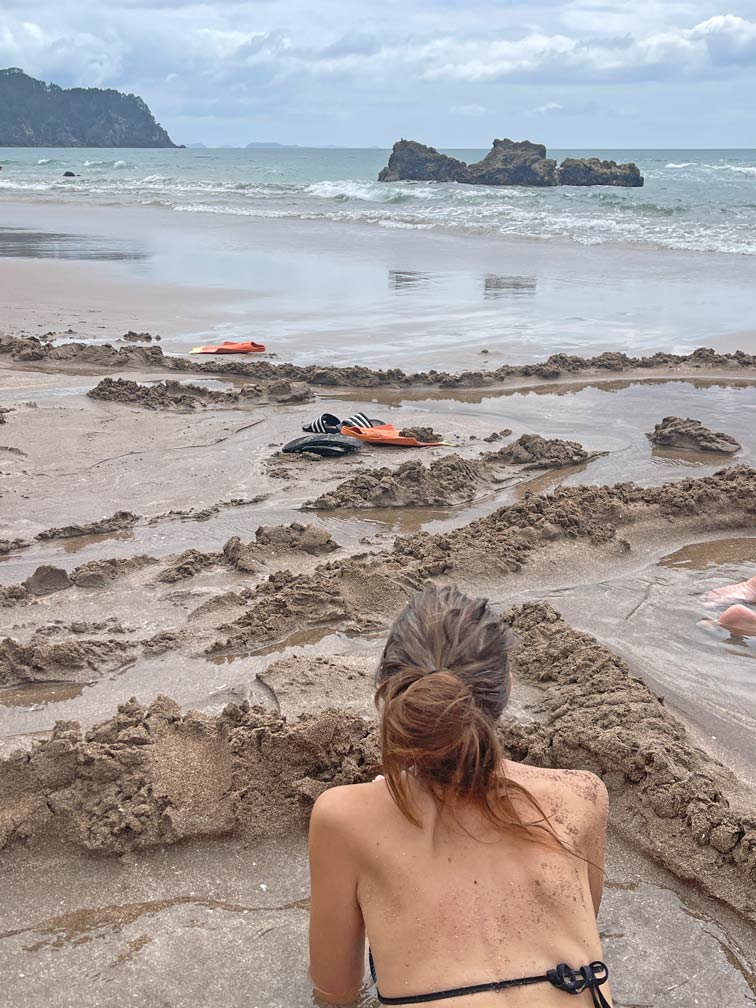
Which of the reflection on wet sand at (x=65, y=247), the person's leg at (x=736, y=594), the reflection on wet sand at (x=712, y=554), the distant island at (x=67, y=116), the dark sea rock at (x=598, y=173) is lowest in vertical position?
the reflection on wet sand at (x=712, y=554)

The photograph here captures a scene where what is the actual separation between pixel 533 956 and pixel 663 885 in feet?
3.83

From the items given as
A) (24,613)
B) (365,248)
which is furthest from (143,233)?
(24,613)

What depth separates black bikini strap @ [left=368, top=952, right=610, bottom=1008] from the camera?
160 centimetres

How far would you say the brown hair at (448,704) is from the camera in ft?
5.27

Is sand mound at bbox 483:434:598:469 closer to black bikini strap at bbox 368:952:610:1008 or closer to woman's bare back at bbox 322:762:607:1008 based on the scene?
woman's bare back at bbox 322:762:607:1008

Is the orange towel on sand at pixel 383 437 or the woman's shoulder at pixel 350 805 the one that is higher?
the woman's shoulder at pixel 350 805

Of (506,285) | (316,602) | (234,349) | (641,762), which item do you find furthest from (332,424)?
(506,285)

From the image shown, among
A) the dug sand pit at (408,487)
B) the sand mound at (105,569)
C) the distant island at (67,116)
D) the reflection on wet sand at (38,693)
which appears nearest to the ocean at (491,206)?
the dug sand pit at (408,487)

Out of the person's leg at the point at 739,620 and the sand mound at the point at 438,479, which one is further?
the sand mound at the point at 438,479

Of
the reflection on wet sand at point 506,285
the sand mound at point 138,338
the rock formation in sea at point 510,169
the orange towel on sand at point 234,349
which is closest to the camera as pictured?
the orange towel on sand at point 234,349

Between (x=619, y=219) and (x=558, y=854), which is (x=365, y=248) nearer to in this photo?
(x=619, y=219)

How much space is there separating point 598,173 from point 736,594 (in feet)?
157

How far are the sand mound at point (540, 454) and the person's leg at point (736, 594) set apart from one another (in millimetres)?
2114

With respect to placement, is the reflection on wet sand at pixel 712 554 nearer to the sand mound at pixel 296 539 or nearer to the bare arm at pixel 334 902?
the sand mound at pixel 296 539
